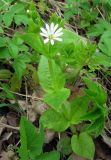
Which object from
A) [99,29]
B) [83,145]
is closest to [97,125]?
[83,145]

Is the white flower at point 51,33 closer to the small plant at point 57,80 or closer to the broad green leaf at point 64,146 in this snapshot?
the small plant at point 57,80

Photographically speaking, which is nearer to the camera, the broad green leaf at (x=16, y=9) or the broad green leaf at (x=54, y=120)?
the broad green leaf at (x=54, y=120)

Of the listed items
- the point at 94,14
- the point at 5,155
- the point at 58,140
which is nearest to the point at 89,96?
the point at 58,140

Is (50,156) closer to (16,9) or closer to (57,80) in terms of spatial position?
(57,80)

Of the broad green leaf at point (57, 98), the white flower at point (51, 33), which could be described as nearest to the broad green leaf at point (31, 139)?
the broad green leaf at point (57, 98)

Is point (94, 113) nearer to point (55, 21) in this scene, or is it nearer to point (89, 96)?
point (89, 96)
